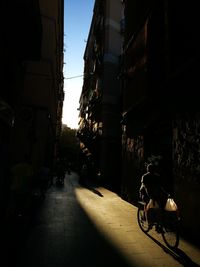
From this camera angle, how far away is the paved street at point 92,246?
16.9 ft

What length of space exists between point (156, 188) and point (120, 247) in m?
1.82

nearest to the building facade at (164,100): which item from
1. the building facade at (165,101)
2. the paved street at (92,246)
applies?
the building facade at (165,101)

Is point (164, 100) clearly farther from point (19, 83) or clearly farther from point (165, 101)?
point (19, 83)

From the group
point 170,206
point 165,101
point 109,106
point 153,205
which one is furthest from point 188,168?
point 109,106

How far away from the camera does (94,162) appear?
1079 inches

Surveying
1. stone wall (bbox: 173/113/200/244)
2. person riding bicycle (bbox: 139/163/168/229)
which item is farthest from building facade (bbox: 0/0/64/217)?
stone wall (bbox: 173/113/200/244)

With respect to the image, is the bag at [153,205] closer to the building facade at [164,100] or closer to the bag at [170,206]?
the bag at [170,206]

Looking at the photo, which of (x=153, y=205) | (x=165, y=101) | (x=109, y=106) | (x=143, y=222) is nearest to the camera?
(x=153, y=205)

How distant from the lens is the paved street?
5.16m

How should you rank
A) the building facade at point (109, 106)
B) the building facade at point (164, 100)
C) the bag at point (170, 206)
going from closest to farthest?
the bag at point (170, 206) < the building facade at point (164, 100) < the building facade at point (109, 106)

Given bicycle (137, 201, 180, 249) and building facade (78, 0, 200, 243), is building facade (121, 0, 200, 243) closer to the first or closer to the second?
building facade (78, 0, 200, 243)

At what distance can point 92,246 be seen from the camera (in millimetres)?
6109

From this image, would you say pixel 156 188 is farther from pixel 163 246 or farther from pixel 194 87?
pixel 194 87

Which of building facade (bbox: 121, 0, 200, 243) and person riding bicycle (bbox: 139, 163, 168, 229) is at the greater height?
building facade (bbox: 121, 0, 200, 243)
